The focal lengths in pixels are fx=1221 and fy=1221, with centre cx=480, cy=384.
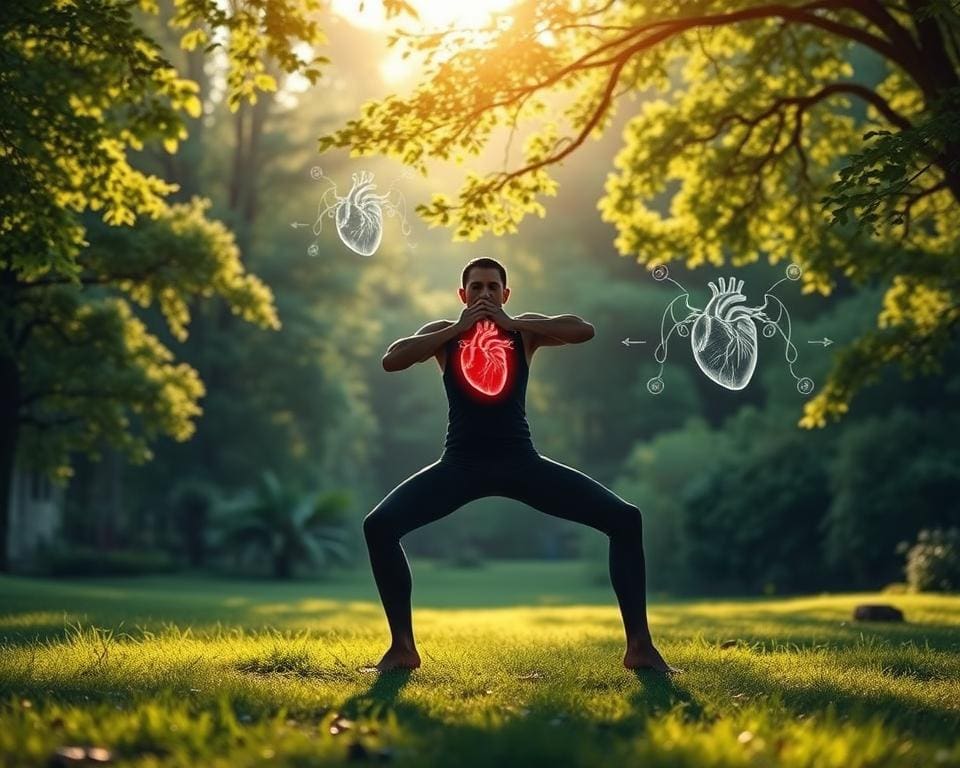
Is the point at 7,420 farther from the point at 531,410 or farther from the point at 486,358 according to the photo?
the point at 531,410

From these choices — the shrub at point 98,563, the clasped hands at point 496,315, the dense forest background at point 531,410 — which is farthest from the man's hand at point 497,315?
the shrub at point 98,563

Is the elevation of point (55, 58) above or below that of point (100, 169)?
above

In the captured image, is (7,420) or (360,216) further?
(7,420)

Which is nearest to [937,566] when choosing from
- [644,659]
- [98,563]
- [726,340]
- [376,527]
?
[726,340]

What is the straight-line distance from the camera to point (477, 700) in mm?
6598

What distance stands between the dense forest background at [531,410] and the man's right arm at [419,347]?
12951mm

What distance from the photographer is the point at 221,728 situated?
562 cm

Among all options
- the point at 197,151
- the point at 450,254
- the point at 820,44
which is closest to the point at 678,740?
the point at 820,44

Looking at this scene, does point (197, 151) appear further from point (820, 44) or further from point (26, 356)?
point (820, 44)

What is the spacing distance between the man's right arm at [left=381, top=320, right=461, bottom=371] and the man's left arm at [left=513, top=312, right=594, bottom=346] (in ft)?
1.43

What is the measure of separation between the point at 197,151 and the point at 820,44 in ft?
91.1

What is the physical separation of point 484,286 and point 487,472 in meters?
1.21

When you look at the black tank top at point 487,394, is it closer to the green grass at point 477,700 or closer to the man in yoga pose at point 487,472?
the man in yoga pose at point 487,472

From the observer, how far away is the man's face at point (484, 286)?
7801mm
